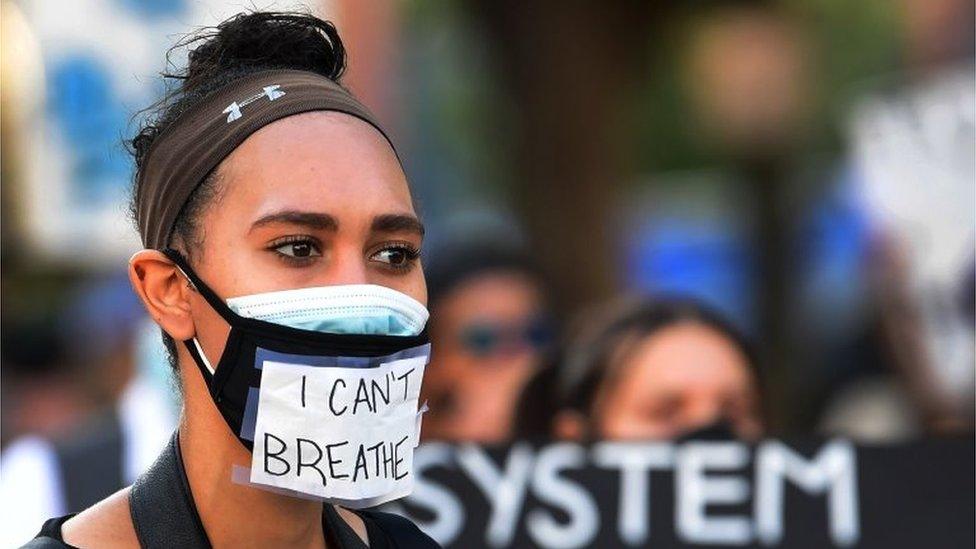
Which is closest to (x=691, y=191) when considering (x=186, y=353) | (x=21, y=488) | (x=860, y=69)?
(x=860, y=69)

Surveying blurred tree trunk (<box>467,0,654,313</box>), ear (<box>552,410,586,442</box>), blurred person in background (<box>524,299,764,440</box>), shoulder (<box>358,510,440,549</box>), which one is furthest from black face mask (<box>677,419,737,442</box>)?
blurred tree trunk (<box>467,0,654,313</box>)

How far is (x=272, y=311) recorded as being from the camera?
2705mm

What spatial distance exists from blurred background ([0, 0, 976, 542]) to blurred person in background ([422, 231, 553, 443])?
0.04 ft

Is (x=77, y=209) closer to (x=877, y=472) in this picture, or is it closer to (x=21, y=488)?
(x=21, y=488)

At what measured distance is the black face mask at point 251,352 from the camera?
271cm

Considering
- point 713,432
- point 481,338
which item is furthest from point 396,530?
point 481,338

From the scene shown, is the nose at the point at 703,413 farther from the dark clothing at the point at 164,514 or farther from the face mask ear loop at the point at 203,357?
the face mask ear loop at the point at 203,357

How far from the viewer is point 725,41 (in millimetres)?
10891

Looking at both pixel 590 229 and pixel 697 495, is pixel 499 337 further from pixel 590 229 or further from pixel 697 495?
pixel 590 229

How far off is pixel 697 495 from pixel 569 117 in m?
5.23

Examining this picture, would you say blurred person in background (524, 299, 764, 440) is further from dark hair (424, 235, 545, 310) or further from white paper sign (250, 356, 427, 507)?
white paper sign (250, 356, 427, 507)

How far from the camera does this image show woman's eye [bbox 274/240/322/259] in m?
2.70

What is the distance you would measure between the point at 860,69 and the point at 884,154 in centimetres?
625

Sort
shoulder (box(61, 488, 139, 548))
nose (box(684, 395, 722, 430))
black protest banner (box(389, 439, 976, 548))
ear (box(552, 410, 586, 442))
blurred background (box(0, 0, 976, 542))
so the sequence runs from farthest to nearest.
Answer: blurred background (box(0, 0, 976, 542))
ear (box(552, 410, 586, 442))
nose (box(684, 395, 722, 430))
black protest banner (box(389, 439, 976, 548))
shoulder (box(61, 488, 139, 548))
